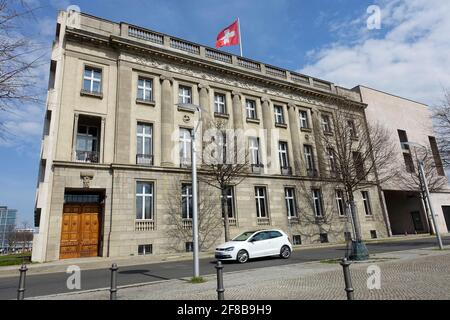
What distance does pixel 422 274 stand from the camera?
29.8 feet

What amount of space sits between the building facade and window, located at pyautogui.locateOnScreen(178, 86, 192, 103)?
21777mm

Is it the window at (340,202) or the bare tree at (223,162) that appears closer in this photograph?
the bare tree at (223,162)

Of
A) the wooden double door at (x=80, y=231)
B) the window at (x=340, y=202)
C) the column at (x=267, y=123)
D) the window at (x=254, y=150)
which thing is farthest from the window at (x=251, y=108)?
the wooden double door at (x=80, y=231)

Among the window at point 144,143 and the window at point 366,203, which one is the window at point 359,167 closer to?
the window at point 366,203

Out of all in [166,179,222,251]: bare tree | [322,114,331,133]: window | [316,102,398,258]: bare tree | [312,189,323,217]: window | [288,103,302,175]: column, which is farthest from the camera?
[322,114,331,133]: window

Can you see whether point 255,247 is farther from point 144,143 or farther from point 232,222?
point 144,143

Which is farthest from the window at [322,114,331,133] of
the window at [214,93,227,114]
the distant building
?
the distant building

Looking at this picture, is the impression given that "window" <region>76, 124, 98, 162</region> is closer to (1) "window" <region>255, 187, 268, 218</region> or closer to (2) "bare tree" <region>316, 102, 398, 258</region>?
(1) "window" <region>255, 187, 268, 218</region>

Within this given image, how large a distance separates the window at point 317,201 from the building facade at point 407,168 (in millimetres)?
9549

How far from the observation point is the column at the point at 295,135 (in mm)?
28203

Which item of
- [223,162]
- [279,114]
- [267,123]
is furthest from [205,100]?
[279,114]

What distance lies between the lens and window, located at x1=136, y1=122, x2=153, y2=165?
20906 millimetres

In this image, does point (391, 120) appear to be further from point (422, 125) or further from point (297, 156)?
point (297, 156)
